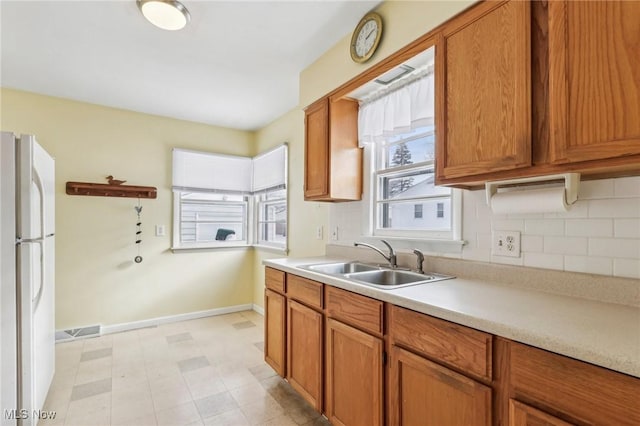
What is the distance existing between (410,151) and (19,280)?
243cm

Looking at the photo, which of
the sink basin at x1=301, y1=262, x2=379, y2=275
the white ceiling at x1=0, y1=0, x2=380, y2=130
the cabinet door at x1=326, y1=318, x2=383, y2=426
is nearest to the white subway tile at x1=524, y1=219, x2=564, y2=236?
the cabinet door at x1=326, y1=318, x2=383, y2=426

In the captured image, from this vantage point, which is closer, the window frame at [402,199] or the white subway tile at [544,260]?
the white subway tile at [544,260]

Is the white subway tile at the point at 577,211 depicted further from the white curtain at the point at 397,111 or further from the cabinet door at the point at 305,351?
the cabinet door at the point at 305,351

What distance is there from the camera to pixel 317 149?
7.97 feet

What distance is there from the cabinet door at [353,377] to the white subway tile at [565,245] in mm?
844

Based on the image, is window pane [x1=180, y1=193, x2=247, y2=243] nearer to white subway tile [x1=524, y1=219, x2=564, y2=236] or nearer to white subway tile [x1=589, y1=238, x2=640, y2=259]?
white subway tile [x1=524, y1=219, x2=564, y2=236]

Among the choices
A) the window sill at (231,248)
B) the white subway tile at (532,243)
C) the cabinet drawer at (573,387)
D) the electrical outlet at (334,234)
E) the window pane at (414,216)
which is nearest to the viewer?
the cabinet drawer at (573,387)

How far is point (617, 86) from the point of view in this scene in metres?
0.98

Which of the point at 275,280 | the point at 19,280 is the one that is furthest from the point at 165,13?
the point at 275,280

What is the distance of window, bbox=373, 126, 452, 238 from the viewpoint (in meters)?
1.97

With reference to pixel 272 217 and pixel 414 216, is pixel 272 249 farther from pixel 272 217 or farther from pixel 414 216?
pixel 414 216

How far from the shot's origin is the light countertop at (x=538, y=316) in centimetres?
78

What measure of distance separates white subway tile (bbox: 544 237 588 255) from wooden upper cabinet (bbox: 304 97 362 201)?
4.33 ft

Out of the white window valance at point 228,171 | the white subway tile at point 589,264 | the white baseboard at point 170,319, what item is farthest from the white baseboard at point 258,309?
the white subway tile at point 589,264
